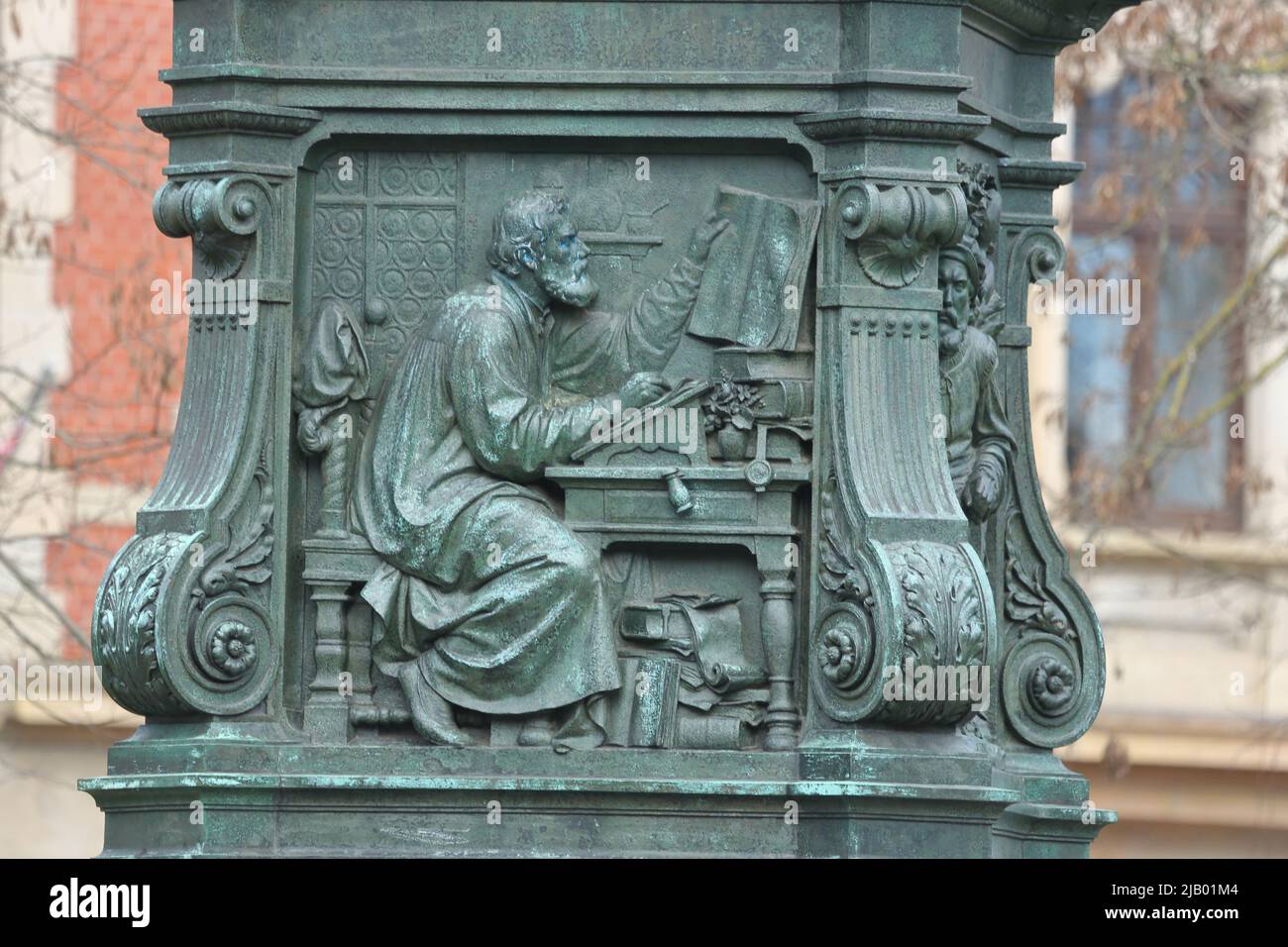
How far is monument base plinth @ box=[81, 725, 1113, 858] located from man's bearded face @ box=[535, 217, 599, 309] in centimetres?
143

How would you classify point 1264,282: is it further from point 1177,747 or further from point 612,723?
point 612,723

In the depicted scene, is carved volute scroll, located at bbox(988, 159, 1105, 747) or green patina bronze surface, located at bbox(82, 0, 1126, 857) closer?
green patina bronze surface, located at bbox(82, 0, 1126, 857)

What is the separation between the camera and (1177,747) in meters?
24.5

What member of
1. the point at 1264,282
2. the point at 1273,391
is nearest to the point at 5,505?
the point at 1264,282

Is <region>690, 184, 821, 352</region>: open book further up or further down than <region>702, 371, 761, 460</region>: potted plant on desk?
further up

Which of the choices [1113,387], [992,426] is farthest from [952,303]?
[1113,387]

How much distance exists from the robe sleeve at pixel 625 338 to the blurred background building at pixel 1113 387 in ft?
20.2

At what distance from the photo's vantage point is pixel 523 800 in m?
11.2

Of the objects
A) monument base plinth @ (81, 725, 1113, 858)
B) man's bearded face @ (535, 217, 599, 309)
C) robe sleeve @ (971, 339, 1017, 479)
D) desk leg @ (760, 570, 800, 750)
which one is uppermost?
man's bearded face @ (535, 217, 599, 309)

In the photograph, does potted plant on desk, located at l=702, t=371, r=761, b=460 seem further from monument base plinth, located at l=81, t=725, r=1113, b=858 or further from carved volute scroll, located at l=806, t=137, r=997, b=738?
monument base plinth, located at l=81, t=725, r=1113, b=858

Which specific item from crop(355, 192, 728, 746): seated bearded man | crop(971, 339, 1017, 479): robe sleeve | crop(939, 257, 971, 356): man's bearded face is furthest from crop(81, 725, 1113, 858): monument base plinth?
crop(939, 257, 971, 356): man's bearded face

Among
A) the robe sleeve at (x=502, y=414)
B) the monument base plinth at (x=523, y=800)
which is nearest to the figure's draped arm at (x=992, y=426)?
the monument base plinth at (x=523, y=800)

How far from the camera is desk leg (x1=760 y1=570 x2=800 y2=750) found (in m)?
11.3

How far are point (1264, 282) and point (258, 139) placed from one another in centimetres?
931
